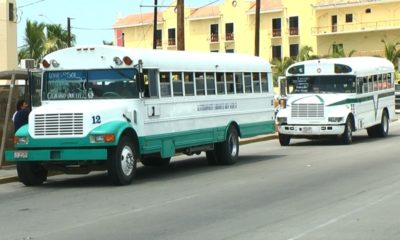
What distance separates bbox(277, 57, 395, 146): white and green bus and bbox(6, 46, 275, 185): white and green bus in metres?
6.79

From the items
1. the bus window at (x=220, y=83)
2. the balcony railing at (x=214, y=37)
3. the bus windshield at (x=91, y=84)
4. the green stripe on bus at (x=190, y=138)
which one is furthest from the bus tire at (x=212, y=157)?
the balcony railing at (x=214, y=37)

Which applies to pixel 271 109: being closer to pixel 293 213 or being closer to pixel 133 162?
pixel 133 162

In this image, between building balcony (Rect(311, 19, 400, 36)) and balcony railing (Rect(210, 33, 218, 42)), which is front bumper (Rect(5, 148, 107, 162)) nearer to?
building balcony (Rect(311, 19, 400, 36))

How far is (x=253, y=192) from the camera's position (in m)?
12.5

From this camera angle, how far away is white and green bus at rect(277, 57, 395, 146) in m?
23.0

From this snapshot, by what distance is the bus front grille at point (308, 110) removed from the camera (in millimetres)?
23031

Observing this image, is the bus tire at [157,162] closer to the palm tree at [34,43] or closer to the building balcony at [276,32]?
the palm tree at [34,43]

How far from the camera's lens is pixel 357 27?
7656 centimetres

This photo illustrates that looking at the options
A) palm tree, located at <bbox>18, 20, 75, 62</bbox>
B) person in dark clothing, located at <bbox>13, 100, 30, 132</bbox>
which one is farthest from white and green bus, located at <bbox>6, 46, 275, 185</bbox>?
palm tree, located at <bbox>18, 20, 75, 62</bbox>

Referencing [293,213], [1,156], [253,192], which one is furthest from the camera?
[1,156]

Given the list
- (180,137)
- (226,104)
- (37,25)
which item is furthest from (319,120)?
(37,25)

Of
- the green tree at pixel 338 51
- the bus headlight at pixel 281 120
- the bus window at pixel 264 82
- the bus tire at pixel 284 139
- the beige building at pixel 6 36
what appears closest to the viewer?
the bus window at pixel 264 82

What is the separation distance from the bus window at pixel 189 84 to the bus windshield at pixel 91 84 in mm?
2175

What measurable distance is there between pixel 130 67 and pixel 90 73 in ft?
2.84
